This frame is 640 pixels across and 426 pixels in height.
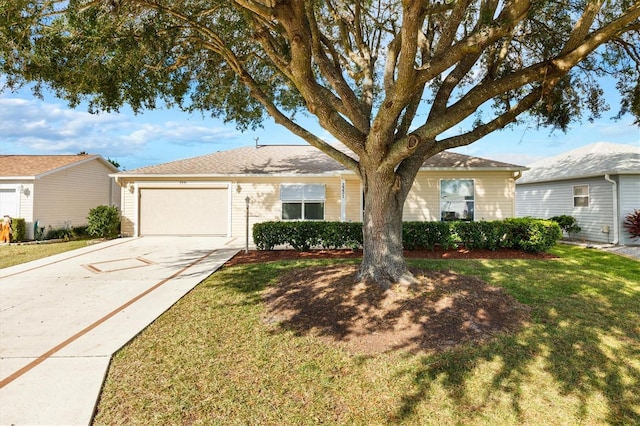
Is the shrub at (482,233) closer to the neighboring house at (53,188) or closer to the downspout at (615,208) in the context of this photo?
the downspout at (615,208)

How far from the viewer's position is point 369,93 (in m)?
6.51

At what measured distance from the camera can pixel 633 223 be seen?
12.3 meters

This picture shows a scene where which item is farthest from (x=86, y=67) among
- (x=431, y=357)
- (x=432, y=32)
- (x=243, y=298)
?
(x=431, y=357)

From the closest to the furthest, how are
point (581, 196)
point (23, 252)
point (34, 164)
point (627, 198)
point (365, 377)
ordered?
point (365, 377) < point (23, 252) < point (627, 198) < point (581, 196) < point (34, 164)

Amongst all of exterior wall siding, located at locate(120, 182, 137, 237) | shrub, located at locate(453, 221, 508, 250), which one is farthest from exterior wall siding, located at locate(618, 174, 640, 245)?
exterior wall siding, located at locate(120, 182, 137, 237)

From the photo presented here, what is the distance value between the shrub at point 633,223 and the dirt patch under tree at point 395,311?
10.6m

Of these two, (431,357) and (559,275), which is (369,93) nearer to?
(431,357)

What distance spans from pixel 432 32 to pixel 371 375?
7087 millimetres

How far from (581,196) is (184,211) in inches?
693

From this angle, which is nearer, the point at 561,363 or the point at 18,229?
the point at 561,363

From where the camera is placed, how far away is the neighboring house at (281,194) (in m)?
13.2

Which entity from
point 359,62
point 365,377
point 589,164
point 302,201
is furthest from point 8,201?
point 589,164

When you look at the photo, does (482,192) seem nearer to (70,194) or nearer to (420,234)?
(420,234)

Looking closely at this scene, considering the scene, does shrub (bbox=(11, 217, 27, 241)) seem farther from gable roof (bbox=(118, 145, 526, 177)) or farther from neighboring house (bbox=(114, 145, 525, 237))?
gable roof (bbox=(118, 145, 526, 177))
